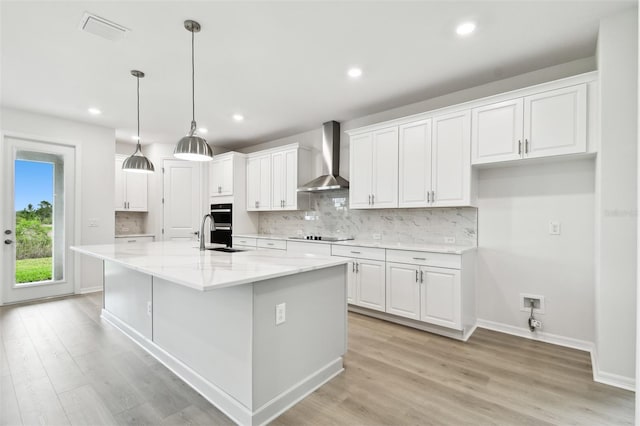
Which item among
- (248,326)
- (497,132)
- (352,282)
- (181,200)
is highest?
(497,132)

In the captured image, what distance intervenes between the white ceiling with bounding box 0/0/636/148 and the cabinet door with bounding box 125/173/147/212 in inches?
72.4

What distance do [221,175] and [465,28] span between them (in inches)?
179

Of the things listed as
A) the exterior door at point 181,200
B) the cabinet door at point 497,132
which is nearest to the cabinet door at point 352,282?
the cabinet door at point 497,132

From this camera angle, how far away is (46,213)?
14.4 feet

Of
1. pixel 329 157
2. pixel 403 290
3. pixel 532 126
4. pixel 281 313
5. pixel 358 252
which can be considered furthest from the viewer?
pixel 329 157

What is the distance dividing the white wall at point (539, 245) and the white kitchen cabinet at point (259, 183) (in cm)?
327

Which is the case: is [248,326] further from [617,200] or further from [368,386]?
[617,200]

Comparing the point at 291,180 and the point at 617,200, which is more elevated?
the point at 291,180

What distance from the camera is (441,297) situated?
307 cm

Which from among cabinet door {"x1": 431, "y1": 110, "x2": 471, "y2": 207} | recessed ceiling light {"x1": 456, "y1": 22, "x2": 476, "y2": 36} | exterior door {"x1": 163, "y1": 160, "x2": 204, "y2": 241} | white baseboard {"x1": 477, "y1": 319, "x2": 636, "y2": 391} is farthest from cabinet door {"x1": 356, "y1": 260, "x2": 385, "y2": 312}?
exterior door {"x1": 163, "y1": 160, "x2": 204, "y2": 241}

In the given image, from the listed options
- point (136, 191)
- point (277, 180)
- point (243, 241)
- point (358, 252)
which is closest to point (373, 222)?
point (358, 252)

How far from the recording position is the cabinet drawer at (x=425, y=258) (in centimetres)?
299

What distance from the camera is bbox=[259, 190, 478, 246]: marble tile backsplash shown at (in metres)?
3.54

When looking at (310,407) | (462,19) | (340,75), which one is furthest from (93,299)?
(462,19)
